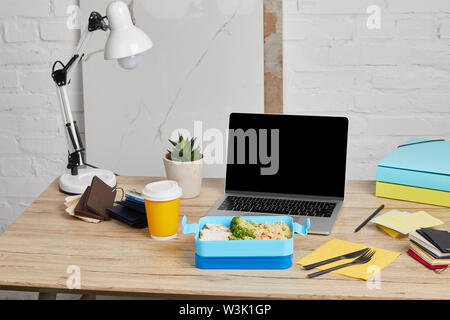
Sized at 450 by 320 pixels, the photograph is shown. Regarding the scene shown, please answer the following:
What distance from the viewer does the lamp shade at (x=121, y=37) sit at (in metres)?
1.54

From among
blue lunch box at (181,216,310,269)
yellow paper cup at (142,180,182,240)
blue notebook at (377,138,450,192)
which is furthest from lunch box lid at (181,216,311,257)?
blue notebook at (377,138,450,192)

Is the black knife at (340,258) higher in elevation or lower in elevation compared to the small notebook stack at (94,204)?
lower

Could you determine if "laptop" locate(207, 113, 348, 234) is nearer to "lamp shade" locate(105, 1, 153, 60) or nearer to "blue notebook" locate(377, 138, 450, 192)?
"blue notebook" locate(377, 138, 450, 192)

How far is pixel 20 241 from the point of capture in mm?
1403

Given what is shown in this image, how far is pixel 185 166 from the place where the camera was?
164 centimetres

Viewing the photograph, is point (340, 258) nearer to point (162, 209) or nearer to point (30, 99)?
point (162, 209)

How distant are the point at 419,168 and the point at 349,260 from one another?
0.44 meters

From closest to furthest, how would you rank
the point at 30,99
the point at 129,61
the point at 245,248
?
the point at 245,248
the point at 129,61
the point at 30,99

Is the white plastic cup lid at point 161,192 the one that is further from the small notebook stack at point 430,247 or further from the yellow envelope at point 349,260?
the small notebook stack at point 430,247

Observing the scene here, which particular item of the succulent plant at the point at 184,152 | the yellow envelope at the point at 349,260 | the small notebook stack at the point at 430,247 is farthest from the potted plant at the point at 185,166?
the small notebook stack at the point at 430,247

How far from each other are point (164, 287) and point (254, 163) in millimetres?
620

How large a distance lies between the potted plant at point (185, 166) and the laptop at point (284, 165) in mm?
96

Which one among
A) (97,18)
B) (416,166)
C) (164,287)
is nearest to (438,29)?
(416,166)

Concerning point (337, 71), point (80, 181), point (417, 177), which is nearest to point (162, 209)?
point (80, 181)
